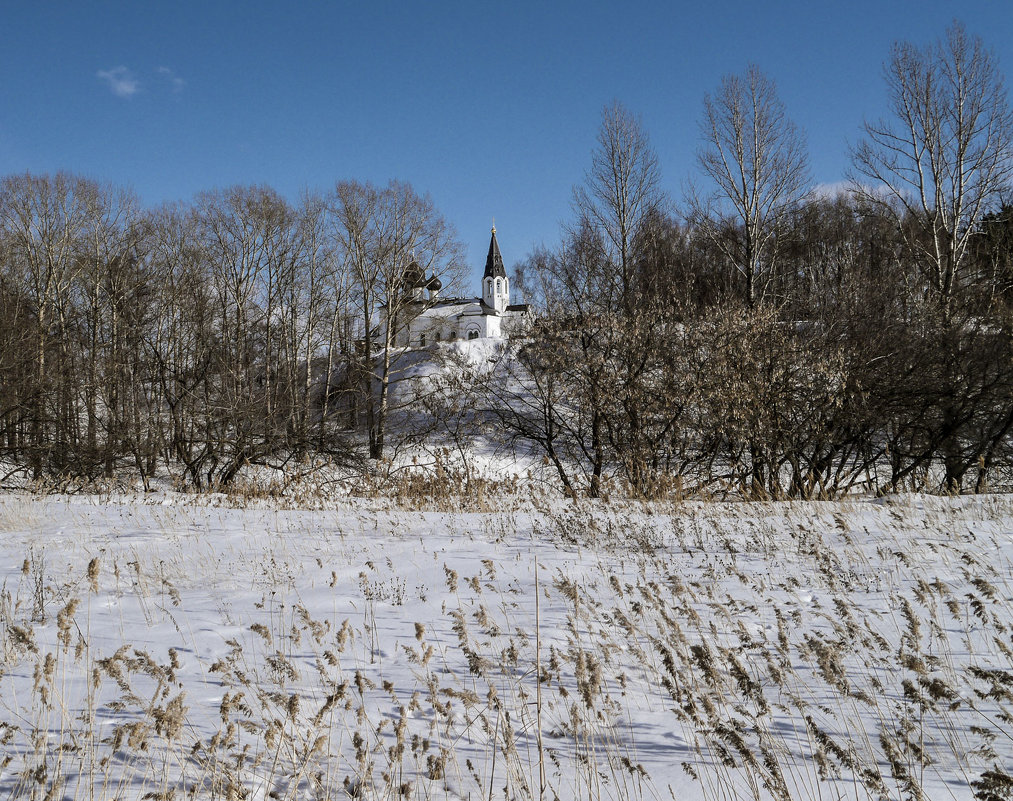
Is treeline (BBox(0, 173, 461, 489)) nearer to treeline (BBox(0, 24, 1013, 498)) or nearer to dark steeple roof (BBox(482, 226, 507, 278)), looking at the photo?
treeline (BBox(0, 24, 1013, 498))

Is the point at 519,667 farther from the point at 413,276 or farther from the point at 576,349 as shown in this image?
the point at 413,276

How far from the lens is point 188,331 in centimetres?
2684

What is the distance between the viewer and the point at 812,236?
157ft

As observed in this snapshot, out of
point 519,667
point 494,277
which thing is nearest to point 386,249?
point 519,667

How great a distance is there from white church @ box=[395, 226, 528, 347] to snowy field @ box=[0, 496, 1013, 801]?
66.7 feet

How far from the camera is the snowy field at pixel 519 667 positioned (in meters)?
2.71

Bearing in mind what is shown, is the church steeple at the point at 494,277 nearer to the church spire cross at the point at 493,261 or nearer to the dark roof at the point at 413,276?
the church spire cross at the point at 493,261

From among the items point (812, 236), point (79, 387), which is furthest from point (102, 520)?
point (812, 236)

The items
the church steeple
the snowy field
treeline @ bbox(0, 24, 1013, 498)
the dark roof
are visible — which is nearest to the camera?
the snowy field

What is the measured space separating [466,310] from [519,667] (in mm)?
58622

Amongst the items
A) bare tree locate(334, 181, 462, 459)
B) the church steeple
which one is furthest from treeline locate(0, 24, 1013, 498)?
the church steeple

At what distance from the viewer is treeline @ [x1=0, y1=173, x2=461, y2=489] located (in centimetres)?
1928

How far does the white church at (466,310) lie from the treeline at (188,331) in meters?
0.95

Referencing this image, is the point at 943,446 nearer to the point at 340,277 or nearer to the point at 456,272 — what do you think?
the point at 456,272
